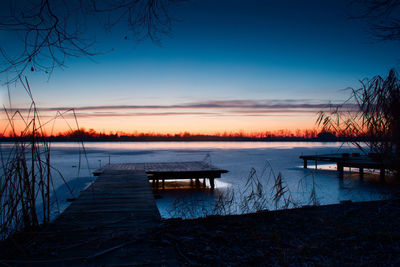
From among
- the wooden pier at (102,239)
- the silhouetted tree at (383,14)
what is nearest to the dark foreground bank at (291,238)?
the wooden pier at (102,239)

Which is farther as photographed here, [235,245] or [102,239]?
[102,239]

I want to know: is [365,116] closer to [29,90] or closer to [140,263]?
[140,263]

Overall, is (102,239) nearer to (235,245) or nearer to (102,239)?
(102,239)

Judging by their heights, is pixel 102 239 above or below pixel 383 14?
below

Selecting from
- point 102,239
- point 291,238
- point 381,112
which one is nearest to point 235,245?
point 291,238

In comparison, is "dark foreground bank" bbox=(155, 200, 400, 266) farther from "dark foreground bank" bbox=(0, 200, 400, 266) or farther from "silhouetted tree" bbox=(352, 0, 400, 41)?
"silhouetted tree" bbox=(352, 0, 400, 41)

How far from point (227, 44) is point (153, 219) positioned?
7766 millimetres

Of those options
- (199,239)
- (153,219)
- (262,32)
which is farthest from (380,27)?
(262,32)

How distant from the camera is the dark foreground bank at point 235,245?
1.90 meters

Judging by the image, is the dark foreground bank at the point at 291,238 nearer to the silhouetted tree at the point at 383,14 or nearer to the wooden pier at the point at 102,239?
the wooden pier at the point at 102,239

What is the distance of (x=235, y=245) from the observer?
2.20 meters

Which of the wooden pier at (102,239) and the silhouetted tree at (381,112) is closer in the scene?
the wooden pier at (102,239)

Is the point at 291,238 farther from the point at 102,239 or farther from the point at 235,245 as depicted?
the point at 102,239

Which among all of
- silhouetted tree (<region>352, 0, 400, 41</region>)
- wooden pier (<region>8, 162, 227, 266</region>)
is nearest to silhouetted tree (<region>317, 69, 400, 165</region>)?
silhouetted tree (<region>352, 0, 400, 41</region>)
